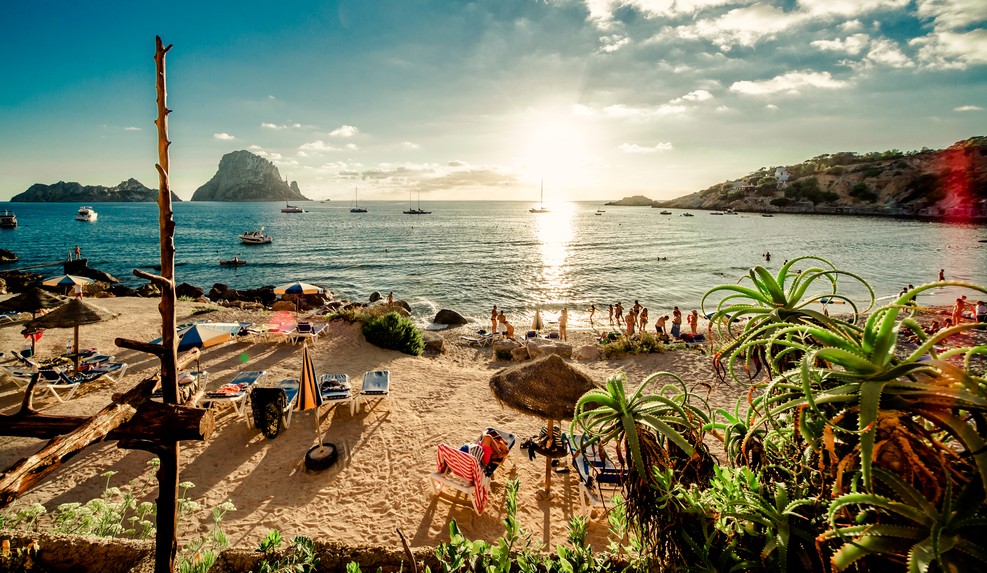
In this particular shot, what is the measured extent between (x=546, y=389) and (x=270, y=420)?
19.0ft

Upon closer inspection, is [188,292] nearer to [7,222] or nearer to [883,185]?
[7,222]

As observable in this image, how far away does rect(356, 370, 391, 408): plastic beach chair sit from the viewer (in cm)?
960

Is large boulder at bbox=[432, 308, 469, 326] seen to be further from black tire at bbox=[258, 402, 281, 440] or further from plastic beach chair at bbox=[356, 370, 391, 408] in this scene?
black tire at bbox=[258, 402, 281, 440]

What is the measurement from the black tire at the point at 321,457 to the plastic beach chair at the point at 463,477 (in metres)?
Result: 2.02

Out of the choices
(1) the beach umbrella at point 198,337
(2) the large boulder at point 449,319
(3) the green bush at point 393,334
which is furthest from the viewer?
(2) the large boulder at point 449,319

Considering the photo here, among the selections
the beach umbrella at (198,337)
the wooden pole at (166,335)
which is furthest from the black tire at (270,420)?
the wooden pole at (166,335)

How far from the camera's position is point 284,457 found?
7.77m

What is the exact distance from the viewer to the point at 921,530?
136 cm

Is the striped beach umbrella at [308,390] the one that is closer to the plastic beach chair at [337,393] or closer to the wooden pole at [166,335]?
the plastic beach chair at [337,393]

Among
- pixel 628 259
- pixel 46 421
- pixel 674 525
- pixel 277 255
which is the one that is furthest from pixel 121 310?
pixel 628 259

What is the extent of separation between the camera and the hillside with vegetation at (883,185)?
9094cm

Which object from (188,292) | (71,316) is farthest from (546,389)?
(188,292)

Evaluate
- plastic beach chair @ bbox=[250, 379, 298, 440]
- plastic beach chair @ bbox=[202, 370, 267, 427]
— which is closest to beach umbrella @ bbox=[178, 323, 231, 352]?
plastic beach chair @ bbox=[202, 370, 267, 427]

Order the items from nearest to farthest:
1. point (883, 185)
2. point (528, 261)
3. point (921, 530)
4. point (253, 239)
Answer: point (921, 530) → point (528, 261) → point (253, 239) → point (883, 185)
